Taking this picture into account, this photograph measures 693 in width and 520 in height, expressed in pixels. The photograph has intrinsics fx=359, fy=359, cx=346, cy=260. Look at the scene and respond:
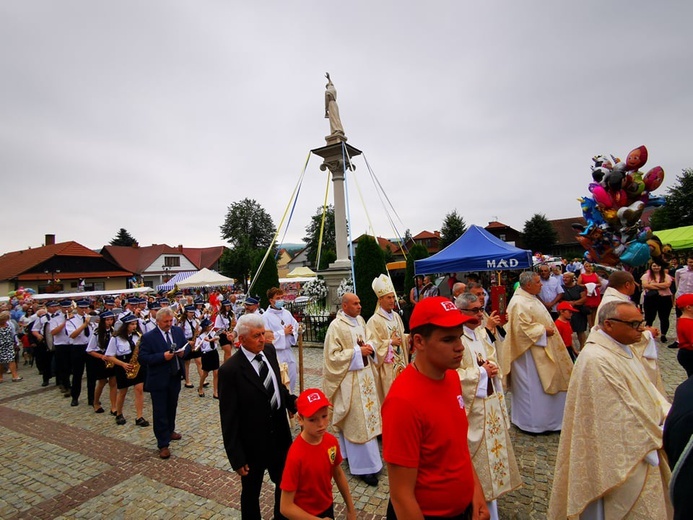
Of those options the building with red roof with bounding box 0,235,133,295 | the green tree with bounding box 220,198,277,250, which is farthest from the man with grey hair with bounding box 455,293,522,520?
the green tree with bounding box 220,198,277,250

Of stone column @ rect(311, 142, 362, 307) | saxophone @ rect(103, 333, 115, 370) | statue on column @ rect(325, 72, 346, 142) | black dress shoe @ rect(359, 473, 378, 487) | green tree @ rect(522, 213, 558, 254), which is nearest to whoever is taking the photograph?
black dress shoe @ rect(359, 473, 378, 487)

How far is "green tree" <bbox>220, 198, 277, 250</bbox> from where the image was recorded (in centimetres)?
5753

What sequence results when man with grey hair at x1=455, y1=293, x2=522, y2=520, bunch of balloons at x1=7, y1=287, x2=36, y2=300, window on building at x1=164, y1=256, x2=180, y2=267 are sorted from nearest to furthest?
man with grey hair at x1=455, y1=293, x2=522, y2=520
bunch of balloons at x1=7, y1=287, x2=36, y2=300
window on building at x1=164, y1=256, x2=180, y2=267

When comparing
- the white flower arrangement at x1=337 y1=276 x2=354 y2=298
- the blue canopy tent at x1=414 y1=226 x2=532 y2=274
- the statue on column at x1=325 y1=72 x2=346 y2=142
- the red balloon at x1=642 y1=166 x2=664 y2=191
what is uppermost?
the statue on column at x1=325 y1=72 x2=346 y2=142

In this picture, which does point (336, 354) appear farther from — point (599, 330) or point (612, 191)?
point (612, 191)

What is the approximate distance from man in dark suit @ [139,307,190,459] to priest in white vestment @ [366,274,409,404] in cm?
282

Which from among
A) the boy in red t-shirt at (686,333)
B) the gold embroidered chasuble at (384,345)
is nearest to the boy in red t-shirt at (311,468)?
the gold embroidered chasuble at (384,345)

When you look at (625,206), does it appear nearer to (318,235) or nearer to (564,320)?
(564,320)

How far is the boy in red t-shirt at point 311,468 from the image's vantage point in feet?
7.24

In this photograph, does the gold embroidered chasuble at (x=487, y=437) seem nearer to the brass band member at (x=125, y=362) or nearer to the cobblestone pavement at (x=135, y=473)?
the cobblestone pavement at (x=135, y=473)

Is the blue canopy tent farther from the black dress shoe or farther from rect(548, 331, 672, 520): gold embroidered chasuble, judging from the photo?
rect(548, 331, 672, 520): gold embroidered chasuble

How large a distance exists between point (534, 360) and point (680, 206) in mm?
38317

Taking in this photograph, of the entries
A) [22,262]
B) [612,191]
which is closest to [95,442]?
[612,191]

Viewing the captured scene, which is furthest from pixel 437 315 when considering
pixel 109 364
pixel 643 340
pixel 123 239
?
pixel 123 239
